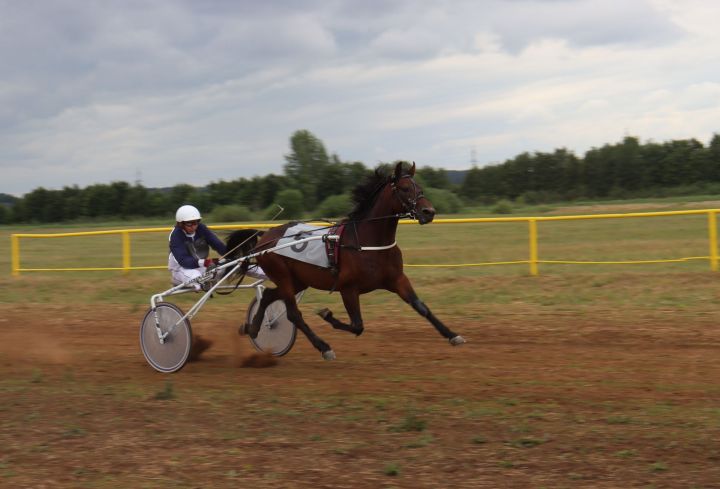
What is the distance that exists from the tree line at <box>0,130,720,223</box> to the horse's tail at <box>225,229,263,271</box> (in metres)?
29.4

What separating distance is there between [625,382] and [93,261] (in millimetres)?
17227

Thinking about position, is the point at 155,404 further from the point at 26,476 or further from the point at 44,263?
the point at 44,263

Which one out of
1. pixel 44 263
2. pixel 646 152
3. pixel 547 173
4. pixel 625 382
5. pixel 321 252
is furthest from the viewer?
pixel 547 173

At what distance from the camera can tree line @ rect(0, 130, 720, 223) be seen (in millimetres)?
43969

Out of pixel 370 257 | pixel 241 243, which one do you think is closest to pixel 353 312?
pixel 370 257

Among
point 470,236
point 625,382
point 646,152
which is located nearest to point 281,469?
point 625,382

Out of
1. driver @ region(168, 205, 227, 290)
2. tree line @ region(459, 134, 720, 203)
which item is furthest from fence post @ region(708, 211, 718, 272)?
tree line @ region(459, 134, 720, 203)

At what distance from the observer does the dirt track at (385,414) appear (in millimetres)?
5125

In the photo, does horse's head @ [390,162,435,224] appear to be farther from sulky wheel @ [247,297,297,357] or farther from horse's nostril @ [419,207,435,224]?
sulky wheel @ [247,297,297,357]

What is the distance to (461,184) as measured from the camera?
5366 cm

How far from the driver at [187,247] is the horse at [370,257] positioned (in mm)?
808

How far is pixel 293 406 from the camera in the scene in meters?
6.77

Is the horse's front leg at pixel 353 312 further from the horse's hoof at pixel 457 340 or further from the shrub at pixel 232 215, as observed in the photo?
the shrub at pixel 232 215

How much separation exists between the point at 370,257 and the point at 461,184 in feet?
151
